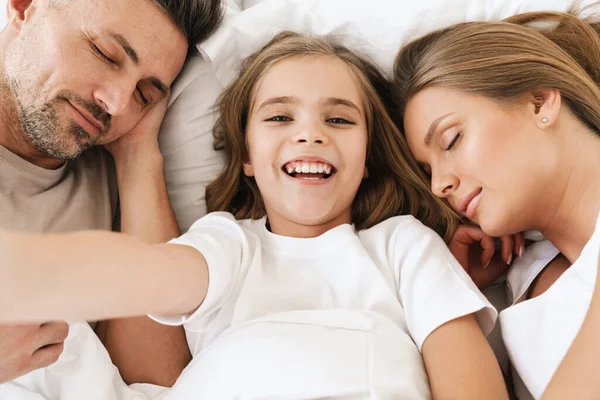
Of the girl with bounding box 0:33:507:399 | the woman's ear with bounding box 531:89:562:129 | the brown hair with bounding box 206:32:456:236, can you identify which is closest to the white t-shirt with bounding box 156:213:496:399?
the girl with bounding box 0:33:507:399

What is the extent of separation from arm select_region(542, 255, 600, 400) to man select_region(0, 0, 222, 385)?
896 millimetres

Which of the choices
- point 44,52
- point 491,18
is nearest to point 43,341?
point 44,52

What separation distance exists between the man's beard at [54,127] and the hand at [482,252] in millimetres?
985

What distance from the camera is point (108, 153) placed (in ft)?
5.85

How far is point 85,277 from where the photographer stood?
89 centimetres

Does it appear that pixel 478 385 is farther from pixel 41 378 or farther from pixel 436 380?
pixel 41 378

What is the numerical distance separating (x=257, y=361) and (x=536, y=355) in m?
0.59

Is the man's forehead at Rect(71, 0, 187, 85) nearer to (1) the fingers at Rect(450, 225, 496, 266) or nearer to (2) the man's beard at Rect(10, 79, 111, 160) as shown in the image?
(2) the man's beard at Rect(10, 79, 111, 160)

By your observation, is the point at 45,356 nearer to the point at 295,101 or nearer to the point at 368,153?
the point at 295,101

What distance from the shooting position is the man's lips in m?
1.52

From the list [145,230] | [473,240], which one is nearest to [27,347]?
[145,230]

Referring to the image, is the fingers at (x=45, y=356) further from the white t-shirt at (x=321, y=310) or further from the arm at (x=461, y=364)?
the arm at (x=461, y=364)

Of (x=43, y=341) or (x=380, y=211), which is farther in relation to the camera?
(x=380, y=211)

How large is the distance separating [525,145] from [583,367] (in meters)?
0.53
